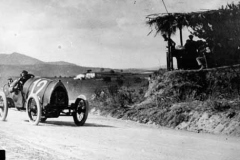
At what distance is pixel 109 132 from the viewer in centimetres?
982

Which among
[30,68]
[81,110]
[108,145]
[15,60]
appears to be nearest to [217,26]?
[81,110]

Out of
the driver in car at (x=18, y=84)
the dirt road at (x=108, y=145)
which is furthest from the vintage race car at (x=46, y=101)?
the dirt road at (x=108, y=145)

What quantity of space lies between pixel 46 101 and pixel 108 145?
3821mm

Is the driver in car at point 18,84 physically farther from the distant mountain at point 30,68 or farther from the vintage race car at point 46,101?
the distant mountain at point 30,68

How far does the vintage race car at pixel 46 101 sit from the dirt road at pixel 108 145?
0.84 m

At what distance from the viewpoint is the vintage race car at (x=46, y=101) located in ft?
35.7

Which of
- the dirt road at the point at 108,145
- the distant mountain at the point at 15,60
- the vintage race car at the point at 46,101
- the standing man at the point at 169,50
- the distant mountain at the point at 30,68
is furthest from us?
the distant mountain at the point at 15,60

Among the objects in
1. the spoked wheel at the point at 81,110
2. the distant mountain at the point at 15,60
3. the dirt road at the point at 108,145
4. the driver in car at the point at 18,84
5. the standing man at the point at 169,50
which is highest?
the distant mountain at the point at 15,60

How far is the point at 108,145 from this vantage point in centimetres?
777

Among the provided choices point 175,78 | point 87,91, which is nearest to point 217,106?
point 175,78

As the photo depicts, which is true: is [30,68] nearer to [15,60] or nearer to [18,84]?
[15,60]

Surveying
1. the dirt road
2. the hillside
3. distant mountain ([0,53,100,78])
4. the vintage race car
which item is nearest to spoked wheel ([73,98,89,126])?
the vintage race car

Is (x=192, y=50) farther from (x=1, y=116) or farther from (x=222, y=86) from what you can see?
(x=1, y=116)

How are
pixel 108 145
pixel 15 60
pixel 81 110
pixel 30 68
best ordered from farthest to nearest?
→ pixel 15 60 → pixel 30 68 → pixel 81 110 → pixel 108 145
